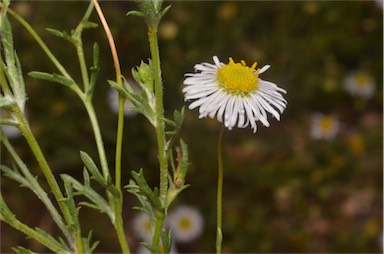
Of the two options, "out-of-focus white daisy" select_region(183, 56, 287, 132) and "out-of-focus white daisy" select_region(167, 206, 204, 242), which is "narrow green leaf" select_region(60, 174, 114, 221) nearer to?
"out-of-focus white daisy" select_region(183, 56, 287, 132)

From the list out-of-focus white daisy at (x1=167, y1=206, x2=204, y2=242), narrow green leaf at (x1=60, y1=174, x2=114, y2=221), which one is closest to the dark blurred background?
out-of-focus white daisy at (x1=167, y1=206, x2=204, y2=242)

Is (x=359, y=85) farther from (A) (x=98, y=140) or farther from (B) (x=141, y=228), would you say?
(A) (x=98, y=140)

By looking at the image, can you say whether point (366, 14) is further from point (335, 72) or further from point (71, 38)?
point (71, 38)

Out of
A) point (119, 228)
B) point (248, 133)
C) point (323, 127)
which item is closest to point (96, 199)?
point (119, 228)

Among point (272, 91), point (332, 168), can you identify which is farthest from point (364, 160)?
point (272, 91)

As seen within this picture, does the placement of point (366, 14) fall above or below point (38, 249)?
above
